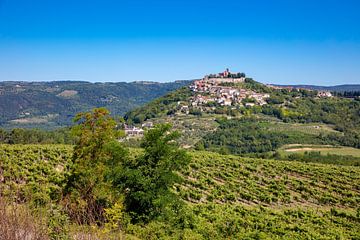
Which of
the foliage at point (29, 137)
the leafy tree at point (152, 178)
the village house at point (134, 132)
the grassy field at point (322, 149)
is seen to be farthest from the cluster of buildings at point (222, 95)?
the leafy tree at point (152, 178)

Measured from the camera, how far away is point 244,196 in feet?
117

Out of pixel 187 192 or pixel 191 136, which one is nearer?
pixel 187 192

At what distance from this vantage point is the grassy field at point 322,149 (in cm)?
8909

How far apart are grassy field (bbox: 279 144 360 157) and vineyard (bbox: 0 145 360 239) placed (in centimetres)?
3840

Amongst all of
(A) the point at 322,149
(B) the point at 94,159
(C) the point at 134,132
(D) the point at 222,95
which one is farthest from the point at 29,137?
(D) the point at 222,95

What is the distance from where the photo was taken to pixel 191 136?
107m

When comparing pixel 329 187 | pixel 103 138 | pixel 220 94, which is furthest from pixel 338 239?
pixel 220 94

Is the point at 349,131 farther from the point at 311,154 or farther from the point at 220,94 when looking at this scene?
the point at 220,94

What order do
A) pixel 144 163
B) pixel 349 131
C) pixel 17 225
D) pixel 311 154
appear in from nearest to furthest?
pixel 17 225 → pixel 144 163 → pixel 311 154 → pixel 349 131

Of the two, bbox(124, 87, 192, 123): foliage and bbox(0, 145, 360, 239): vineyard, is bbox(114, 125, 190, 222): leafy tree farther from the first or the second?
bbox(124, 87, 192, 123): foliage

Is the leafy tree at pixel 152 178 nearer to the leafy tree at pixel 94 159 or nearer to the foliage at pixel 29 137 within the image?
the leafy tree at pixel 94 159

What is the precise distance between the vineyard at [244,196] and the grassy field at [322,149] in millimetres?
38398

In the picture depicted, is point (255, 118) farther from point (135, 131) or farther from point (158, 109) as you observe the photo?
point (135, 131)

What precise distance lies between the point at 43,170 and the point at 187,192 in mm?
14856
